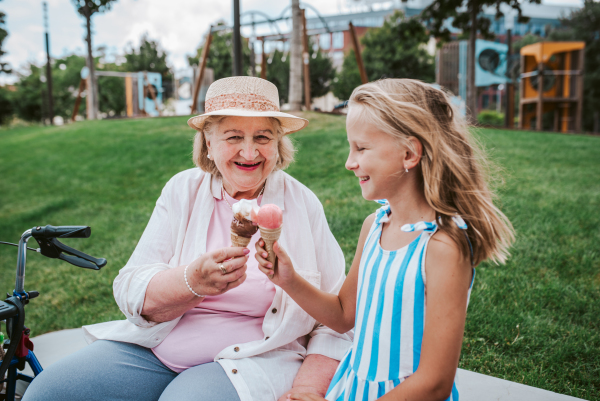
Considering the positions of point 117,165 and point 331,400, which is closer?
point 331,400

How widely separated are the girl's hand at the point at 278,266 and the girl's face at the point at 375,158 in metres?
0.42

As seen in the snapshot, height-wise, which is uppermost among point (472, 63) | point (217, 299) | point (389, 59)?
point (389, 59)

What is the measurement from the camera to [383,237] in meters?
1.68

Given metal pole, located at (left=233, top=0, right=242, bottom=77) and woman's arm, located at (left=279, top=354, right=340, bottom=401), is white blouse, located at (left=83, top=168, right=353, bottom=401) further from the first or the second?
metal pole, located at (left=233, top=0, right=242, bottom=77)

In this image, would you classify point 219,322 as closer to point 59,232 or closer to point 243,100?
point 59,232

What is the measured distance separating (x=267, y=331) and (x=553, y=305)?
9.23 feet

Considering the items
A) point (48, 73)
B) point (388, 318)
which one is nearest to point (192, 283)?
point (388, 318)

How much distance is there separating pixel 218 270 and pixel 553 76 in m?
20.3

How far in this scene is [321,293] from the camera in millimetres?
1923

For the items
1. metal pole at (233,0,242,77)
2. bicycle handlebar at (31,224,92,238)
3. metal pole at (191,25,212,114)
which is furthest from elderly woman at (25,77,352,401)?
metal pole at (191,25,212,114)

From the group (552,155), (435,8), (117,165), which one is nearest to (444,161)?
(552,155)

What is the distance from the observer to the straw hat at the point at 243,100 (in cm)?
206

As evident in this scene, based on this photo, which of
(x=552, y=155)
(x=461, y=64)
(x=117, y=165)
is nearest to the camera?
(x=552, y=155)

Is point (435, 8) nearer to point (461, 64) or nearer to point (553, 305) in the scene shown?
point (461, 64)
